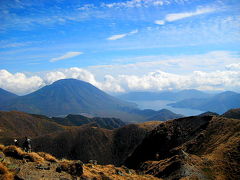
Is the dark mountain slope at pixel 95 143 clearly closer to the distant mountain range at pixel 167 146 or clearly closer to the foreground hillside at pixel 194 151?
the distant mountain range at pixel 167 146

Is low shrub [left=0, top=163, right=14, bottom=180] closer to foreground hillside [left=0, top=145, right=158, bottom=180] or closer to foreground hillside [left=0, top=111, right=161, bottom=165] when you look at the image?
foreground hillside [left=0, top=145, right=158, bottom=180]

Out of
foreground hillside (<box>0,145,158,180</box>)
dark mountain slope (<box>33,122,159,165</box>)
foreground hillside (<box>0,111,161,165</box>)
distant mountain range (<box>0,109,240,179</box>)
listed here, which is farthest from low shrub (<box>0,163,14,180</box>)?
dark mountain slope (<box>33,122,159,165</box>)

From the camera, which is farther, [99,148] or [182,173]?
[99,148]

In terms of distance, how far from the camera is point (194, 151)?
51.7m

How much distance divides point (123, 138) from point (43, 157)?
145m

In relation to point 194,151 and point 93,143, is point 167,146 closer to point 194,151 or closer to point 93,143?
point 194,151

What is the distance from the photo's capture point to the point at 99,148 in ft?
506

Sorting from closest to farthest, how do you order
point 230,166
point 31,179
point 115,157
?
point 31,179
point 230,166
point 115,157

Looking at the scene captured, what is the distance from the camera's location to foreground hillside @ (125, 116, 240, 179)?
34.6 m

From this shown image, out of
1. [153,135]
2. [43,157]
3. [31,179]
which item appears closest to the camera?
[31,179]

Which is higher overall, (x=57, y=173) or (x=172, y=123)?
(x=57, y=173)

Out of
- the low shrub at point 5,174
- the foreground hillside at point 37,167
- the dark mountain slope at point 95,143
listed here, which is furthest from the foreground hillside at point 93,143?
the low shrub at point 5,174

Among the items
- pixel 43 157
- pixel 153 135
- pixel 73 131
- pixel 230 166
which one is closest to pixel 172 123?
pixel 153 135

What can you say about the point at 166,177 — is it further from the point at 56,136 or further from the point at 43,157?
the point at 56,136
